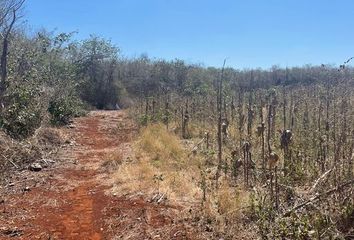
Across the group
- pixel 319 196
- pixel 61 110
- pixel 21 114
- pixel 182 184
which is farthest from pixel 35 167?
pixel 61 110

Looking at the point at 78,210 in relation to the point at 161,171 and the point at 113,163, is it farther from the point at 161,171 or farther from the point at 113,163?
the point at 113,163

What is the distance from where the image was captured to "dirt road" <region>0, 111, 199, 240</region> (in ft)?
14.8

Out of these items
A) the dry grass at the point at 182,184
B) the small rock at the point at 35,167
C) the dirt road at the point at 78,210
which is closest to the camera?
the dry grass at the point at 182,184

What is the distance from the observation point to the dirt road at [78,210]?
4516 millimetres

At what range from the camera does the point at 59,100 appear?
14.3 m

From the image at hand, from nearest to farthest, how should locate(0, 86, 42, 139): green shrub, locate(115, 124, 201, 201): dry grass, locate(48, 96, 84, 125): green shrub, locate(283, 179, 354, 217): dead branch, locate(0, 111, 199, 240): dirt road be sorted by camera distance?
locate(283, 179, 354, 217): dead branch
locate(0, 111, 199, 240): dirt road
locate(115, 124, 201, 201): dry grass
locate(0, 86, 42, 139): green shrub
locate(48, 96, 84, 125): green shrub

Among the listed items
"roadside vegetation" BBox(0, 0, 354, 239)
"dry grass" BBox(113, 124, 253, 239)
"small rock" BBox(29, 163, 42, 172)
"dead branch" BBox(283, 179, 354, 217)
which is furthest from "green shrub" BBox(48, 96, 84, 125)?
"dead branch" BBox(283, 179, 354, 217)

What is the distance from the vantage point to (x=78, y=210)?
5.41m

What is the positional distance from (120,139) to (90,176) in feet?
13.7

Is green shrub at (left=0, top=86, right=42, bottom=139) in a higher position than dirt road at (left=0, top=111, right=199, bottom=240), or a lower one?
higher

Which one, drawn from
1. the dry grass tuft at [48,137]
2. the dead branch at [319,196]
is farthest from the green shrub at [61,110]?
the dead branch at [319,196]

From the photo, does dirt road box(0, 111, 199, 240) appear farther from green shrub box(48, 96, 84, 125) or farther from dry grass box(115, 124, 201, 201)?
green shrub box(48, 96, 84, 125)

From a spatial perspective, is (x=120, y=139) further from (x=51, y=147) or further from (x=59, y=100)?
(x=59, y=100)

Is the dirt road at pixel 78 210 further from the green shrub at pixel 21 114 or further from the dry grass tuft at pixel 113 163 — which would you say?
the green shrub at pixel 21 114
